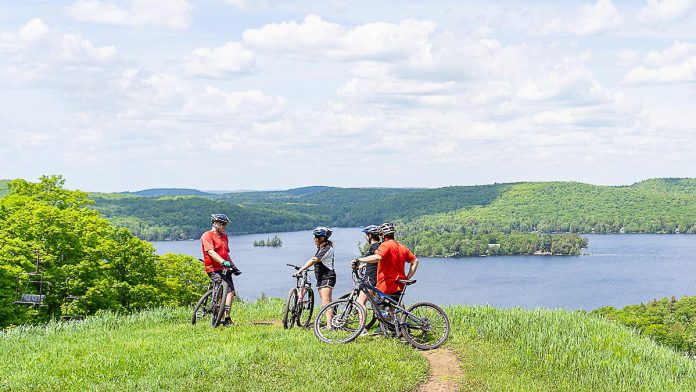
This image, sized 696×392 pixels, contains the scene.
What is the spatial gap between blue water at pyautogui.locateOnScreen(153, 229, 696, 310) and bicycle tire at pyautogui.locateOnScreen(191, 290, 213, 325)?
226 ft

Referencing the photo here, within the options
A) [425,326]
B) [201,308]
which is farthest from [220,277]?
[425,326]

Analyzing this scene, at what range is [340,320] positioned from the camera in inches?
448

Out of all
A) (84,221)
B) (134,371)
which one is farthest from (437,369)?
(84,221)

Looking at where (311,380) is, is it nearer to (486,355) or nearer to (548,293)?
(486,355)

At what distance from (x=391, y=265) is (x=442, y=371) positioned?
7.09ft

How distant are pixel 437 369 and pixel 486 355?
107cm

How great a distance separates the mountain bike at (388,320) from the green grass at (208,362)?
29 centimetres

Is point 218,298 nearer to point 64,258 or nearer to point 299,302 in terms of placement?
point 299,302

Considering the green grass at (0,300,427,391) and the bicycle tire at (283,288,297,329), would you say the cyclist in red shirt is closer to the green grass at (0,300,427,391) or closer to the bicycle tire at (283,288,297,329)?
the green grass at (0,300,427,391)

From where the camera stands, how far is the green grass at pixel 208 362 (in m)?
8.48

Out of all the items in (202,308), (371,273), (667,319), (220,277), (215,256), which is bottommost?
(667,319)

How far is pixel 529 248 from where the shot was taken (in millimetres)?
193375

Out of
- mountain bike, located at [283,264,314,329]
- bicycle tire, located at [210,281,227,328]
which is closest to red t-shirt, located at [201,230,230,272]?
bicycle tire, located at [210,281,227,328]

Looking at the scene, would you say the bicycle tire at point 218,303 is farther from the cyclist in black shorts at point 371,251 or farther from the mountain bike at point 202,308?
the cyclist in black shorts at point 371,251
